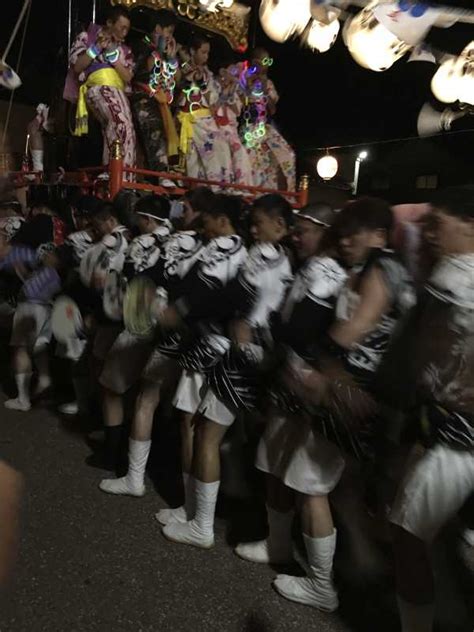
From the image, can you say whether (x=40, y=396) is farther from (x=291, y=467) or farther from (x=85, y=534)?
(x=291, y=467)

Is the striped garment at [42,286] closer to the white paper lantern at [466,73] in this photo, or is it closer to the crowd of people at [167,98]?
the crowd of people at [167,98]

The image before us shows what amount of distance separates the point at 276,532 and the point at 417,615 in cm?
91

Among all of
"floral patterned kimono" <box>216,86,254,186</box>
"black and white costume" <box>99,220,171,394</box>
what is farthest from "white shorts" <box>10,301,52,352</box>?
"floral patterned kimono" <box>216,86,254,186</box>

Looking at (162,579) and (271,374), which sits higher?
(271,374)

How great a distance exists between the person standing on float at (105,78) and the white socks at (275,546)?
13.7ft

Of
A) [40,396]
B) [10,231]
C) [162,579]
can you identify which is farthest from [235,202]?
[40,396]

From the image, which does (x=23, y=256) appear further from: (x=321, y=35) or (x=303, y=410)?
(x=321, y=35)

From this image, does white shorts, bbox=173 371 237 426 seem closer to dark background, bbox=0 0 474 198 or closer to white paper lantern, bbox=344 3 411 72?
white paper lantern, bbox=344 3 411 72

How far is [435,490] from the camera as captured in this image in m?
1.74

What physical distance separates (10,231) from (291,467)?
11.5ft

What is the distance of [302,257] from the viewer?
2914 mm

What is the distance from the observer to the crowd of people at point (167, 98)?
549 centimetres

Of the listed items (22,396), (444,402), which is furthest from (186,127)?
(444,402)

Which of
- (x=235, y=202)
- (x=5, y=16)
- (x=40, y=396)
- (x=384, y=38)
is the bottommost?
(x=40, y=396)
